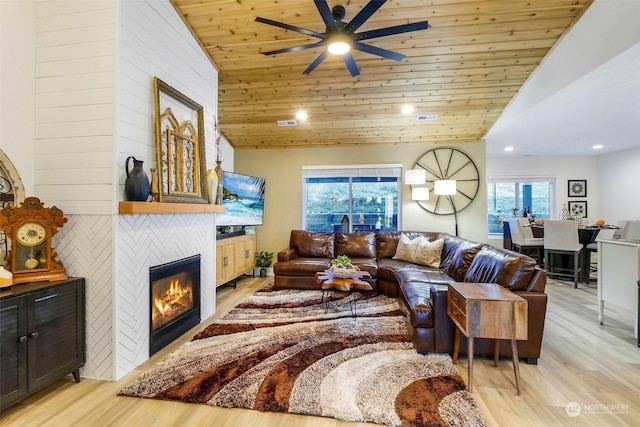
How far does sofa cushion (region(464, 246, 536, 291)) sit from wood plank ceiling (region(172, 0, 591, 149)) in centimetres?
237

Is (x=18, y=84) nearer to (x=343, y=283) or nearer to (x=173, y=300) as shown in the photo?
(x=173, y=300)

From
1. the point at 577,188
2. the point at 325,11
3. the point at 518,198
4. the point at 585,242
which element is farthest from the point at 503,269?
the point at 577,188

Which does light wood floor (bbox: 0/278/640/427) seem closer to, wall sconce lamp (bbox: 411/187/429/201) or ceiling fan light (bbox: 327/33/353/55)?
ceiling fan light (bbox: 327/33/353/55)

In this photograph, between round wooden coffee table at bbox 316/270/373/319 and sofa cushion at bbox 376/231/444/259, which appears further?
sofa cushion at bbox 376/231/444/259

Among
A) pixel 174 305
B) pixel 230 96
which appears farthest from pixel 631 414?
pixel 230 96

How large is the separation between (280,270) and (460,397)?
3.03 metres

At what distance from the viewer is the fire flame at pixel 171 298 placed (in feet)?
8.89

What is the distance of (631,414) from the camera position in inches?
72.5

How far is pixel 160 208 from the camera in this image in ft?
8.19

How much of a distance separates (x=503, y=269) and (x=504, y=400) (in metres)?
1.08

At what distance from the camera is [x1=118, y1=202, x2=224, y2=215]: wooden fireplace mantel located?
221 centimetres

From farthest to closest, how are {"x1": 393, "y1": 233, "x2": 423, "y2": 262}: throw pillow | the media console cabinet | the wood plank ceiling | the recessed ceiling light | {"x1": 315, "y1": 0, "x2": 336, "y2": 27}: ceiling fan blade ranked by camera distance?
{"x1": 393, "y1": 233, "x2": 423, "y2": 262}: throw pillow < the recessed ceiling light < the media console cabinet < the wood plank ceiling < {"x1": 315, "y1": 0, "x2": 336, "y2": 27}: ceiling fan blade

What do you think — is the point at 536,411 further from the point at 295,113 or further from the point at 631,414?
the point at 295,113

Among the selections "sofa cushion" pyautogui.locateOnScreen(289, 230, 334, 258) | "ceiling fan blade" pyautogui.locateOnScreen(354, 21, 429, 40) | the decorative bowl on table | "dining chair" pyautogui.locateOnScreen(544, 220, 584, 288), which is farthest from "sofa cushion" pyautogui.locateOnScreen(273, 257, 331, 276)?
"dining chair" pyautogui.locateOnScreen(544, 220, 584, 288)
